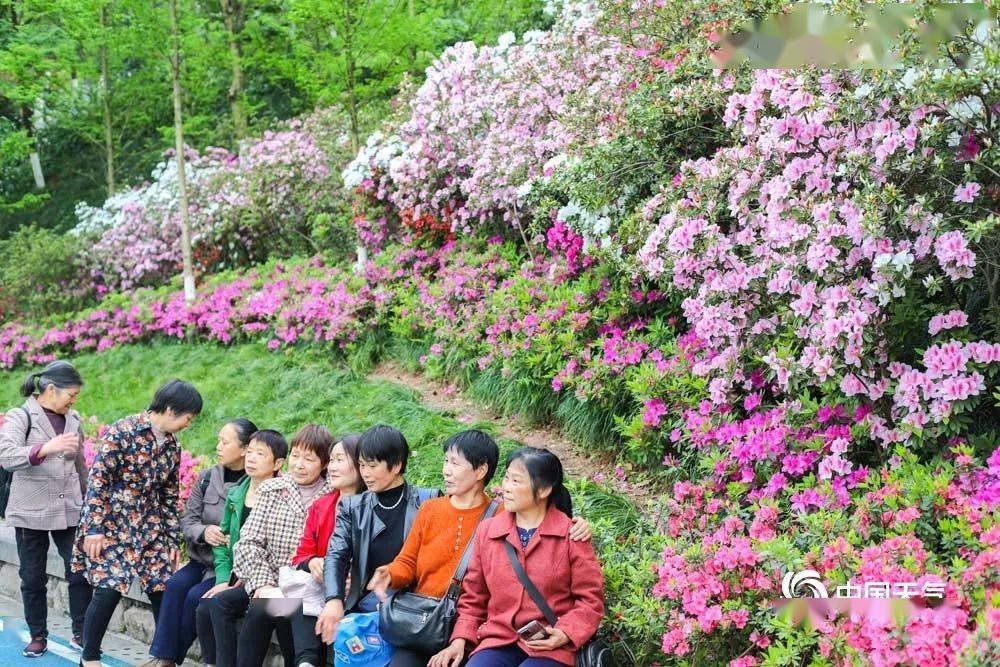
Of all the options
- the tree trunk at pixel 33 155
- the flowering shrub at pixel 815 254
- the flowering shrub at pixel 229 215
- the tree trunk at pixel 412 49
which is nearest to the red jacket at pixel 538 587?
the flowering shrub at pixel 815 254

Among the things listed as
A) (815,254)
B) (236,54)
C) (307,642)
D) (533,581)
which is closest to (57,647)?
(307,642)

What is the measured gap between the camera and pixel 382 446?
4.58m

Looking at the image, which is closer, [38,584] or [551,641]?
[551,641]

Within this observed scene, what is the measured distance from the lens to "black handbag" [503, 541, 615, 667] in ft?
12.6

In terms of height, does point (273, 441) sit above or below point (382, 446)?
below

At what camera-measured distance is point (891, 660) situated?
3.10 m

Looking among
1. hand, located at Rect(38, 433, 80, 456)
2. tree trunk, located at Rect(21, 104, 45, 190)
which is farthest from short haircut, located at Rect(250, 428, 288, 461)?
tree trunk, located at Rect(21, 104, 45, 190)

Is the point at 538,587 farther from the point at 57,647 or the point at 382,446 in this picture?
the point at 57,647

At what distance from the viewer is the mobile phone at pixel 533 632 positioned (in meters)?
3.85

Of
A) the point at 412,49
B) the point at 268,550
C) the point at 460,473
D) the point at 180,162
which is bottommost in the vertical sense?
the point at 180,162

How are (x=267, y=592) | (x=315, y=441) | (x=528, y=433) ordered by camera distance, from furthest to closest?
(x=528, y=433), (x=315, y=441), (x=267, y=592)

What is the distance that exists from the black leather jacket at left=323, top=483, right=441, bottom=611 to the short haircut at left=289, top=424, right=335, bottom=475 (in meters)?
0.49

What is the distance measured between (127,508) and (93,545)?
0.23 meters

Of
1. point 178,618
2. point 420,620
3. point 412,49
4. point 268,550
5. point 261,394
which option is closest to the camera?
point 420,620
